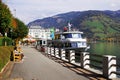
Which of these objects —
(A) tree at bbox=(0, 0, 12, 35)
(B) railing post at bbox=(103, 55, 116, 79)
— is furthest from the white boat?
(B) railing post at bbox=(103, 55, 116, 79)

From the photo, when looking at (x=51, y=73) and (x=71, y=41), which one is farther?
(x=71, y=41)

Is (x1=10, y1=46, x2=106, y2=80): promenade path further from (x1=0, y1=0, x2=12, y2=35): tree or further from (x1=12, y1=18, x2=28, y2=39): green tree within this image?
(x1=12, y1=18, x2=28, y2=39): green tree

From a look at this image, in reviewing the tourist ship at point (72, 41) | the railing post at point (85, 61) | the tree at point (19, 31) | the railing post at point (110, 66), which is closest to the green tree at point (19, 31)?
the tree at point (19, 31)

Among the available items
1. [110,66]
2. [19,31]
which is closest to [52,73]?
[110,66]

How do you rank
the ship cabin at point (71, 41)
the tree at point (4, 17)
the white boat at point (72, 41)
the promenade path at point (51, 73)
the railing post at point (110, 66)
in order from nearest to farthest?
the railing post at point (110, 66) < the promenade path at point (51, 73) < the tree at point (4, 17) < the white boat at point (72, 41) < the ship cabin at point (71, 41)

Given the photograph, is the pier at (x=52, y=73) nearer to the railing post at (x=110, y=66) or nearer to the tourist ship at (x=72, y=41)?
the railing post at (x=110, y=66)

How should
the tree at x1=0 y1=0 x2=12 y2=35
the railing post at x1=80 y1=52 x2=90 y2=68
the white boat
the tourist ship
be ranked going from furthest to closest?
the white boat
the tourist ship
the tree at x1=0 y1=0 x2=12 y2=35
the railing post at x1=80 y1=52 x2=90 y2=68

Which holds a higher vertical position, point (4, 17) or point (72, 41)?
point (4, 17)

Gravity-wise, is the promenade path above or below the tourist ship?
below

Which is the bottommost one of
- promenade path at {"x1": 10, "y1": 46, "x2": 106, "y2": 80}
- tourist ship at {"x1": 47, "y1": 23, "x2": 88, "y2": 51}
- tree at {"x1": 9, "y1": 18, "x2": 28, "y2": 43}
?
promenade path at {"x1": 10, "y1": 46, "x2": 106, "y2": 80}

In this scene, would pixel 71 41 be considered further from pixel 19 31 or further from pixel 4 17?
pixel 19 31

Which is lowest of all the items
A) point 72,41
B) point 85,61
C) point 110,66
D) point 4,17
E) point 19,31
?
point 85,61

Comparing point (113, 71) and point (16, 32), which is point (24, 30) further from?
point (113, 71)

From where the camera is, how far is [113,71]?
15734 millimetres
